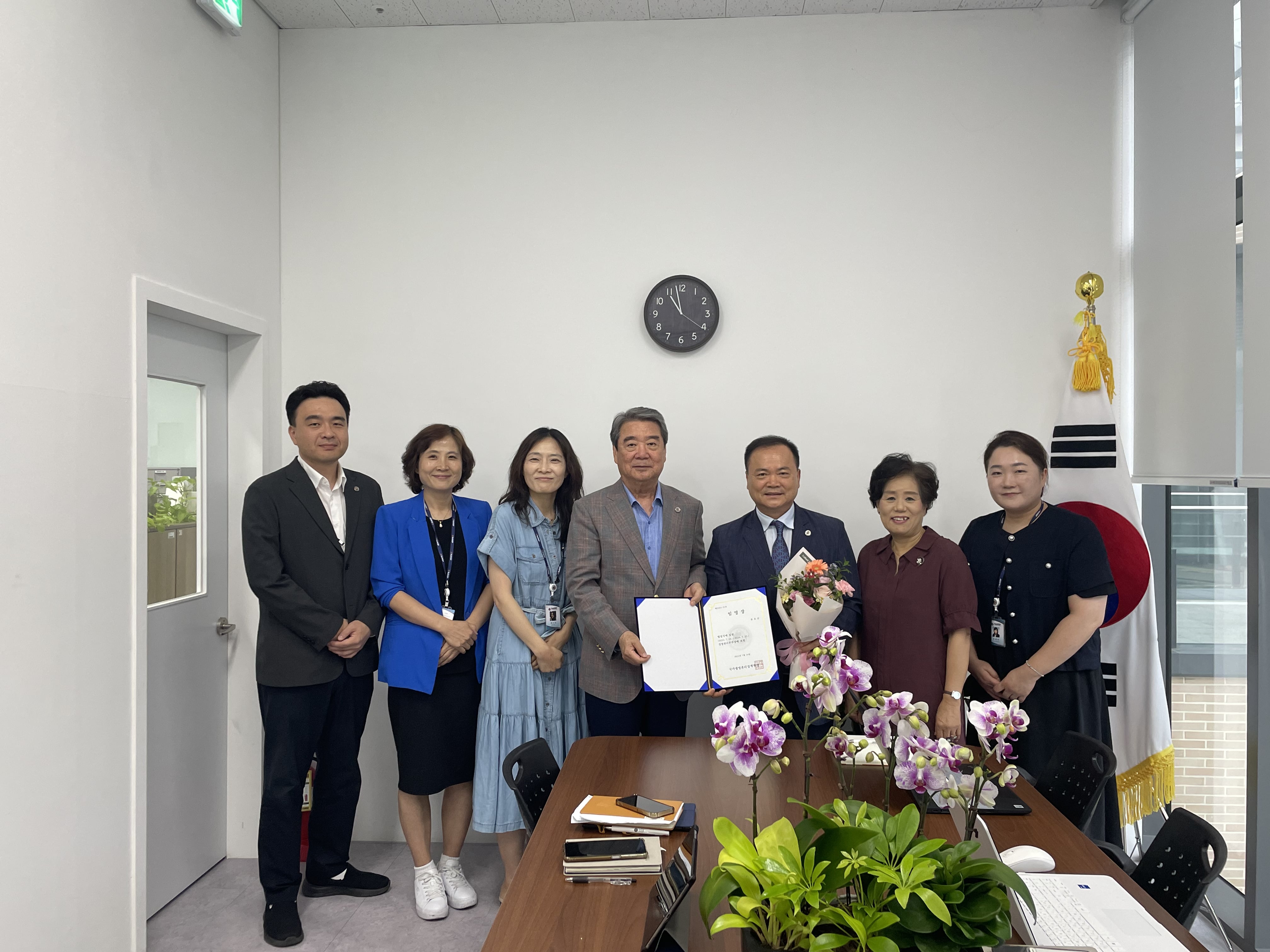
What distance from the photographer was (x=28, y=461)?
2357mm

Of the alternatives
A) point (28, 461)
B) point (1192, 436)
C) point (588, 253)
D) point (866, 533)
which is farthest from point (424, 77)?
point (1192, 436)

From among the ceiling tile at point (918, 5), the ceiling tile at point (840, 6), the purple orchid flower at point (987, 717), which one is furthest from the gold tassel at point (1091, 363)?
the purple orchid flower at point (987, 717)

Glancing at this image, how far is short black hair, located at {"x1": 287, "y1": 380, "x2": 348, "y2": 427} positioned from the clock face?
1.48m

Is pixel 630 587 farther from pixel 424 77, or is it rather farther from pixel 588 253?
pixel 424 77

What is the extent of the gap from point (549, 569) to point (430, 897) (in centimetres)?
140

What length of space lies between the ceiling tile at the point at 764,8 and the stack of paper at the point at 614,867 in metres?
3.64

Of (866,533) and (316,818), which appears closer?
(316,818)

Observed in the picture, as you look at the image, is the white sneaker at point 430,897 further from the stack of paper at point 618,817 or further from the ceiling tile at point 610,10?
the ceiling tile at point 610,10

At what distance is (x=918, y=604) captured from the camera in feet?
9.05

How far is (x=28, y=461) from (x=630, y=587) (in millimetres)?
1966

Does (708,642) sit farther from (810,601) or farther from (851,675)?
(851,675)

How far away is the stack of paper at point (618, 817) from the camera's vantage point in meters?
1.85

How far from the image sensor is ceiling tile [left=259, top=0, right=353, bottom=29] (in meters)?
3.66

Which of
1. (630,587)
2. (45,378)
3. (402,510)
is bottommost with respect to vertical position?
(630,587)
